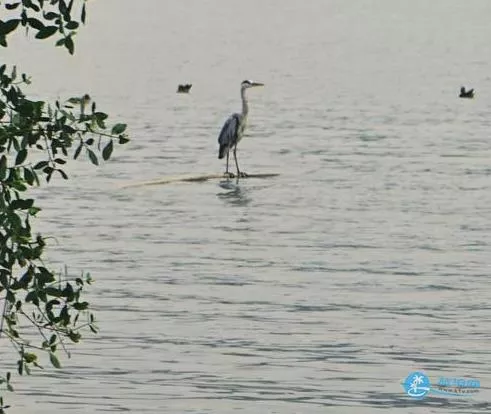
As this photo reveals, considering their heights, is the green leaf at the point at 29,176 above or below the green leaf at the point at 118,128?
below

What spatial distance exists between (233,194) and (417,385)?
726 inches

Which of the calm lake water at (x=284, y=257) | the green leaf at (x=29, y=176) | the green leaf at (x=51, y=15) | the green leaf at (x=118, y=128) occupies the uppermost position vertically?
the green leaf at (x=51, y=15)

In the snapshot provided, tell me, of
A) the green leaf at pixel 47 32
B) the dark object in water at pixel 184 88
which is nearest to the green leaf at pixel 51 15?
the green leaf at pixel 47 32

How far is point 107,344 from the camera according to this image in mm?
20094

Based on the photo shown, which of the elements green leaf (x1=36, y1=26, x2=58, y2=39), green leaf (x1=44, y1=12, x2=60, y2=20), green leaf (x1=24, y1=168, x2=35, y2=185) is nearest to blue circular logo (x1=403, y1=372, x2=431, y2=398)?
green leaf (x1=24, y1=168, x2=35, y2=185)

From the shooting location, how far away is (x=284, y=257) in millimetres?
27891

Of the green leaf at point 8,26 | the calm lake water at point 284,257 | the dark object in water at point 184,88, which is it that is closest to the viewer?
the green leaf at point 8,26

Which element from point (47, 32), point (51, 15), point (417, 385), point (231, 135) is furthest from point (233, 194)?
point (47, 32)

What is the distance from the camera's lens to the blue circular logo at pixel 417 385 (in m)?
17.7

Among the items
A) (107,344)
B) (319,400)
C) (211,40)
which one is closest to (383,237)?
(107,344)

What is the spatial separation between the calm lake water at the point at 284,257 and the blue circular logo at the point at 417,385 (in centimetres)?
12

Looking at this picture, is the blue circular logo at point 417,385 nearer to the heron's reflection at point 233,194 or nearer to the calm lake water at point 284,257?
the calm lake water at point 284,257

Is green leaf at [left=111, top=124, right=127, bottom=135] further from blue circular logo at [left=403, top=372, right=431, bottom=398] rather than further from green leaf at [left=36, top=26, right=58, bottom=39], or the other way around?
blue circular logo at [left=403, top=372, right=431, bottom=398]

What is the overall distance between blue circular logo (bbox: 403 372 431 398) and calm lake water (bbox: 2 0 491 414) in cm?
12
